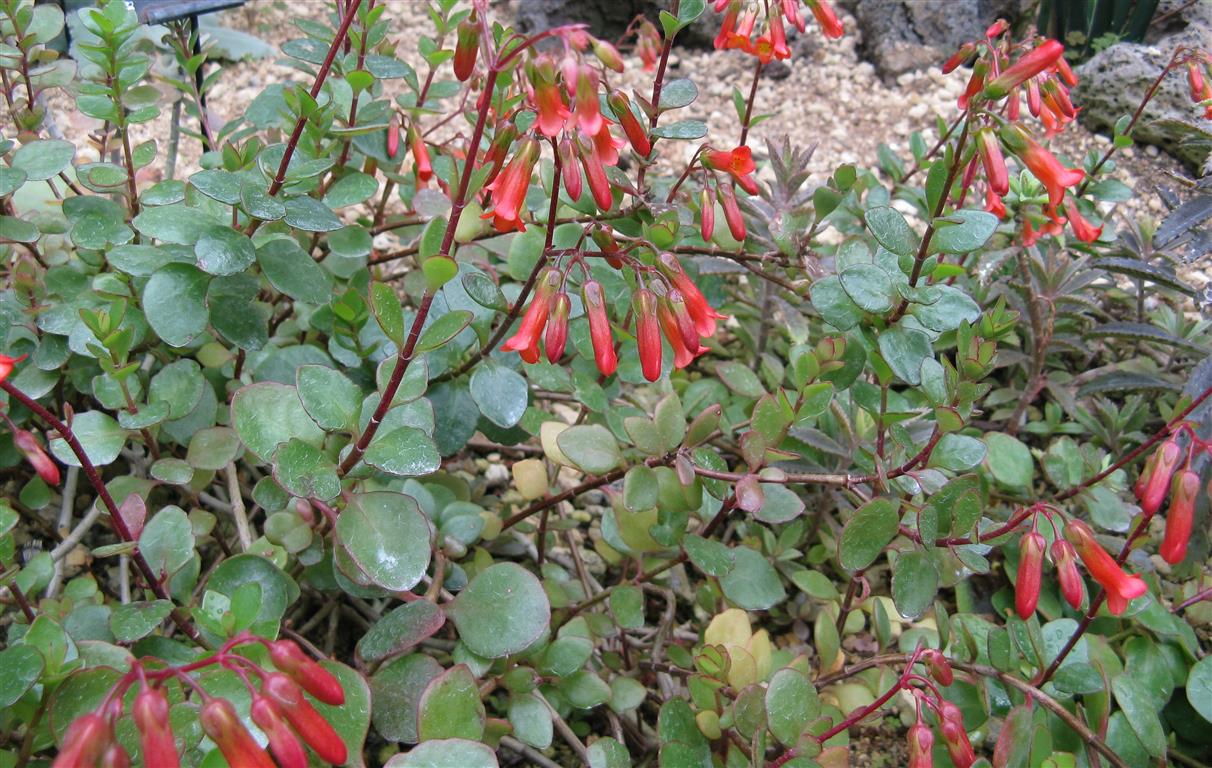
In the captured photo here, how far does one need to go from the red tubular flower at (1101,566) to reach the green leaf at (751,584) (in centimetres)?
46

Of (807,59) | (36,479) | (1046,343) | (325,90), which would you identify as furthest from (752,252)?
(807,59)

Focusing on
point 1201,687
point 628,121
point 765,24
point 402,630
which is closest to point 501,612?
point 402,630

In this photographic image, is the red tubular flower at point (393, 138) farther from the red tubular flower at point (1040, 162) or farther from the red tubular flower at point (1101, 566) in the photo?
the red tubular flower at point (1101, 566)

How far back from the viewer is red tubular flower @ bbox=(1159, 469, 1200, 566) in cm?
126

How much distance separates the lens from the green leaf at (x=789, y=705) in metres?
1.26

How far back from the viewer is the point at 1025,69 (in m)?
1.28

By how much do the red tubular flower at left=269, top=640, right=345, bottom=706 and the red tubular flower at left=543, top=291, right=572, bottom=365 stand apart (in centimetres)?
52

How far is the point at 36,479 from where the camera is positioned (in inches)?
64.1

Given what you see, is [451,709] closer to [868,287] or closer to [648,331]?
Result: [648,331]

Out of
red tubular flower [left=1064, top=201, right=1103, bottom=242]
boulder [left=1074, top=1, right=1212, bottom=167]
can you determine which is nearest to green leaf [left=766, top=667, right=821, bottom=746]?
red tubular flower [left=1064, top=201, right=1103, bottom=242]

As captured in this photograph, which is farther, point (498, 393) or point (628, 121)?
point (498, 393)

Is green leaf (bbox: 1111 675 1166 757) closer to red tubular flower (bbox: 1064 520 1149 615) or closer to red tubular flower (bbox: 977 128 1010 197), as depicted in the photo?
red tubular flower (bbox: 1064 520 1149 615)

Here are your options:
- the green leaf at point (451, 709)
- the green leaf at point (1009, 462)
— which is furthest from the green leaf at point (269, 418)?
the green leaf at point (1009, 462)

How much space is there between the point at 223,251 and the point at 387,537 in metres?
0.53
